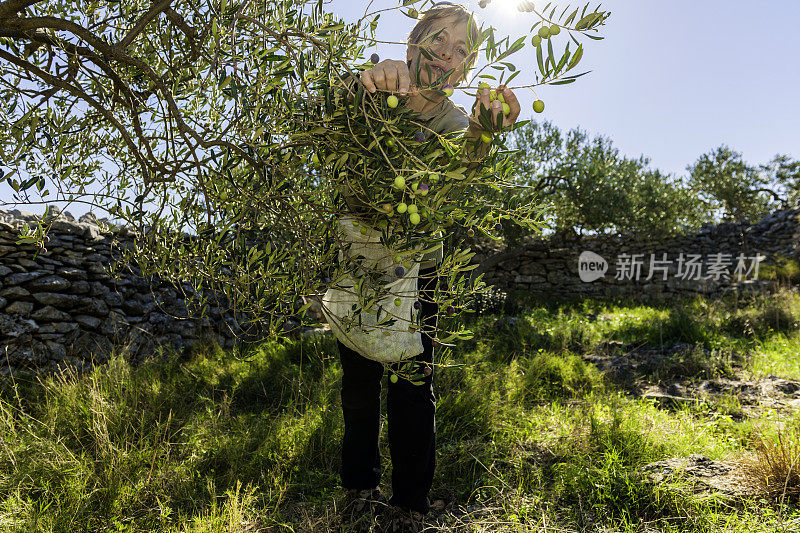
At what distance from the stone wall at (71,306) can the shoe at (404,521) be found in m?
3.51

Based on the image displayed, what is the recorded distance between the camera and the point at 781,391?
5055 mm

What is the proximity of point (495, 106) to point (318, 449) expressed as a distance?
3027 mm

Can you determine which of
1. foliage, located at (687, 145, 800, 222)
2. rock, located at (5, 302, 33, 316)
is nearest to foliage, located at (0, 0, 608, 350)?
rock, located at (5, 302, 33, 316)

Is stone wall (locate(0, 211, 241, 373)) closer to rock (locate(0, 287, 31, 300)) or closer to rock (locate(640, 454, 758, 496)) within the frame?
rock (locate(0, 287, 31, 300))

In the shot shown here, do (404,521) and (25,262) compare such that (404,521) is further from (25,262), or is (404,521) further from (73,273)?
(25,262)

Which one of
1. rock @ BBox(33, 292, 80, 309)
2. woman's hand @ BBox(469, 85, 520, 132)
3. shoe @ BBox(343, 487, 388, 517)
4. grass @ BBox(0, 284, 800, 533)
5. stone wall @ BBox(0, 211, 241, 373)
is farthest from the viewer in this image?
rock @ BBox(33, 292, 80, 309)

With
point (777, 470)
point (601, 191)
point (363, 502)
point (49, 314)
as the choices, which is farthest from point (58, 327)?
point (601, 191)

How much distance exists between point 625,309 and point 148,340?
1064 cm

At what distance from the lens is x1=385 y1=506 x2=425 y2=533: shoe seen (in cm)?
229

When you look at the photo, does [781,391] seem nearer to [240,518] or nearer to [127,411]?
[240,518]

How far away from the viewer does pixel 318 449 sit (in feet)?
11.4

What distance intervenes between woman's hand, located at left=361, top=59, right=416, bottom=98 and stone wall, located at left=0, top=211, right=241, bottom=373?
458 cm

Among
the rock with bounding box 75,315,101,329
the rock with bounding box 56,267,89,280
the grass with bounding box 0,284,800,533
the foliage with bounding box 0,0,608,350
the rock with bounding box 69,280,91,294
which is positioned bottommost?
the grass with bounding box 0,284,800,533

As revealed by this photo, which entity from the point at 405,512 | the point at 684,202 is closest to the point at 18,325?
the point at 405,512
